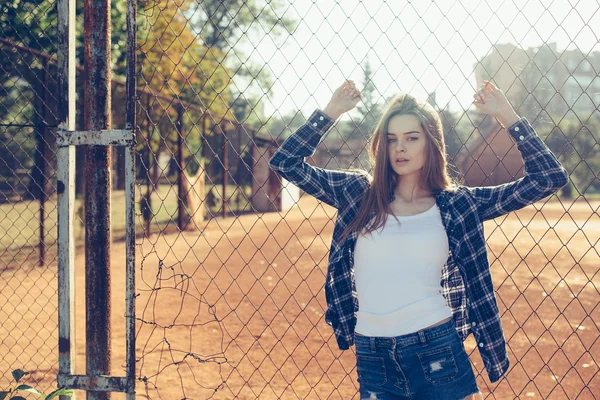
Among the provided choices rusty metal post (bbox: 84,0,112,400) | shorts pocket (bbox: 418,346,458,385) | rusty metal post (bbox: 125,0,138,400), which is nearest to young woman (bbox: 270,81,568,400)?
shorts pocket (bbox: 418,346,458,385)

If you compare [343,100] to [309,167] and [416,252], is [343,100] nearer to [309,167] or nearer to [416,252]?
[309,167]

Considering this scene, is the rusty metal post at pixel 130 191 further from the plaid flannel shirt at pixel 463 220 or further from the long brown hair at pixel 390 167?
the long brown hair at pixel 390 167

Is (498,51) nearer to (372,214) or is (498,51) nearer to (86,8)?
(372,214)

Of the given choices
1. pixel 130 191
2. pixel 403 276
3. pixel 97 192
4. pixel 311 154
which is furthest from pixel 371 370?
pixel 97 192

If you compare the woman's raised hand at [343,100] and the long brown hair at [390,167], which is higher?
the woman's raised hand at [343,100]

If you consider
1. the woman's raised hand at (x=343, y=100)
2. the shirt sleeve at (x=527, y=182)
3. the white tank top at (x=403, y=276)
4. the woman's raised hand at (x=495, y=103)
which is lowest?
the white tank top at (x=403, y=276)

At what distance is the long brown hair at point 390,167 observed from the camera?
7.12 feet

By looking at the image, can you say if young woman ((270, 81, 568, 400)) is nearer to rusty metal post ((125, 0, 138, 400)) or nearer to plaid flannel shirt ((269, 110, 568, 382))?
plaid flannel shirt ((269, 110, 568, 382))

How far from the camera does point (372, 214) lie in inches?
85.0

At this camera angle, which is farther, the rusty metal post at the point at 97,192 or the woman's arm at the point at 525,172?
the rusty metal post at the point at 97,192

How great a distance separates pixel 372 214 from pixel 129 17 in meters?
1.29

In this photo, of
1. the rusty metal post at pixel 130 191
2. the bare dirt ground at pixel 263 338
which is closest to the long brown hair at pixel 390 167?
the bare dirt ground at pixel 263 338

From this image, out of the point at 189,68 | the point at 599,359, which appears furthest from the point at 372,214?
the point at 189,68

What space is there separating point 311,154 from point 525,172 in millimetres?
789
